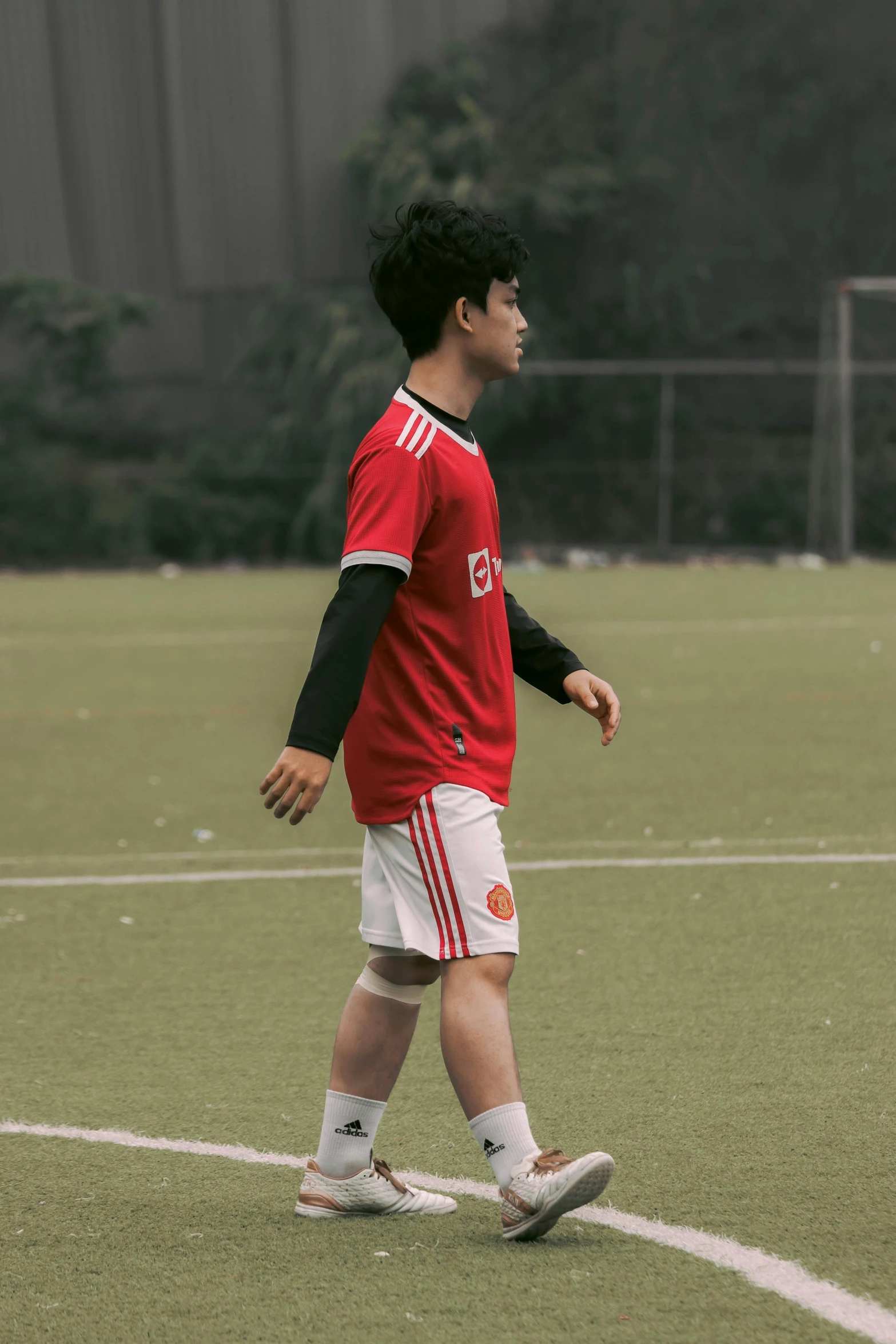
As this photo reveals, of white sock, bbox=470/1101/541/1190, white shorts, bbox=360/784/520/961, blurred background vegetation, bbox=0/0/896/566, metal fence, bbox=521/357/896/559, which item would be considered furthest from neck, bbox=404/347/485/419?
blurred background vegetation, bbox=0/0/896/566

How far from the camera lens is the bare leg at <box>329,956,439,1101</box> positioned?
308 cm

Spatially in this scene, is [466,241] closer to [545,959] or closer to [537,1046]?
[537,1046]

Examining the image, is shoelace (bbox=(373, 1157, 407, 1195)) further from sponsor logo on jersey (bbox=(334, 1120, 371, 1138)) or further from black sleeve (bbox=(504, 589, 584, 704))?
→ black sleeve (bbox=(504, 589, 584, 704))

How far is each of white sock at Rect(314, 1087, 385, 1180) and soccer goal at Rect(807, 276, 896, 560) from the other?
20267 mm

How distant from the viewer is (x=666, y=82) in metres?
28.0

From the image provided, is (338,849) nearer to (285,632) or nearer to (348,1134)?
(348,1134)

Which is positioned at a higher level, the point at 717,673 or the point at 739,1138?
the point at 739,1138

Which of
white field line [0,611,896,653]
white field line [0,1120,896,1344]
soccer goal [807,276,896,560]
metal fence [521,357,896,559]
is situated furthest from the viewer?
metal fence [521,357,896,559]

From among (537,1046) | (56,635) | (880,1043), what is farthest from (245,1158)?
(56,635)

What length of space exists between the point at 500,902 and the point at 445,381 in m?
0.88

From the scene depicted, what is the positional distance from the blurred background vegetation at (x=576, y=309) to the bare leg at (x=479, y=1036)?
22468 mm

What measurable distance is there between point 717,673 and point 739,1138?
27.4ft

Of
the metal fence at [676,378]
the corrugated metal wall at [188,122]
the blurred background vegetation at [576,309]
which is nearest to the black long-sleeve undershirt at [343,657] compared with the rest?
the metal fence at [676,378]

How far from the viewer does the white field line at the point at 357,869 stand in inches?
235
